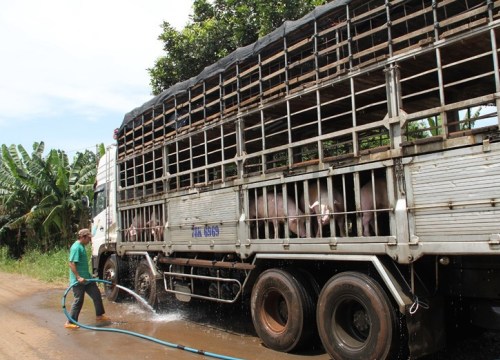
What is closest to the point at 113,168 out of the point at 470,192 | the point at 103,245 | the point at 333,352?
the point at 103,245

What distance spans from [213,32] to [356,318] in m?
10.6

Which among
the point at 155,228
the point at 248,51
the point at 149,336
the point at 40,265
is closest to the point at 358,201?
the point at 248,51

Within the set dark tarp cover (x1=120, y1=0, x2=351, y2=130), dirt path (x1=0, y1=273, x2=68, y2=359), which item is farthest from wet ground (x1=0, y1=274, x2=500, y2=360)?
dark tarp cover (x1=120, y1=0, x2=351, y2=130)

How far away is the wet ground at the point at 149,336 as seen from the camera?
17.1 feet

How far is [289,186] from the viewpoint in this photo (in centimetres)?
534

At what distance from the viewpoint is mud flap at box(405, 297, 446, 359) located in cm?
400

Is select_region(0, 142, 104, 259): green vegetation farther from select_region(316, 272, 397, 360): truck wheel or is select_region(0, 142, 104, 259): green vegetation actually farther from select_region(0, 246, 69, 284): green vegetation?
select_region(316, 272, 397, 360): truck wheel

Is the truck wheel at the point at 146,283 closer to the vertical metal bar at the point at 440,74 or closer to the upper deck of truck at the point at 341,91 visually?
the upper deck of truck at the point at 341,91

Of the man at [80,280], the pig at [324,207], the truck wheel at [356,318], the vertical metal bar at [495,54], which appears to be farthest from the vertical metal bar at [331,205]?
the man at [80,280]

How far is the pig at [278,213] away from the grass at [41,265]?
33.1 feet

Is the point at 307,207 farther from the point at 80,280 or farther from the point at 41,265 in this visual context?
the point at 41,265

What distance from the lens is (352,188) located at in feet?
15.5

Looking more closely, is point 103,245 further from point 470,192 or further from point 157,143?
point 470,192

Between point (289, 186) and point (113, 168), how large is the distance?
18.5 feet
